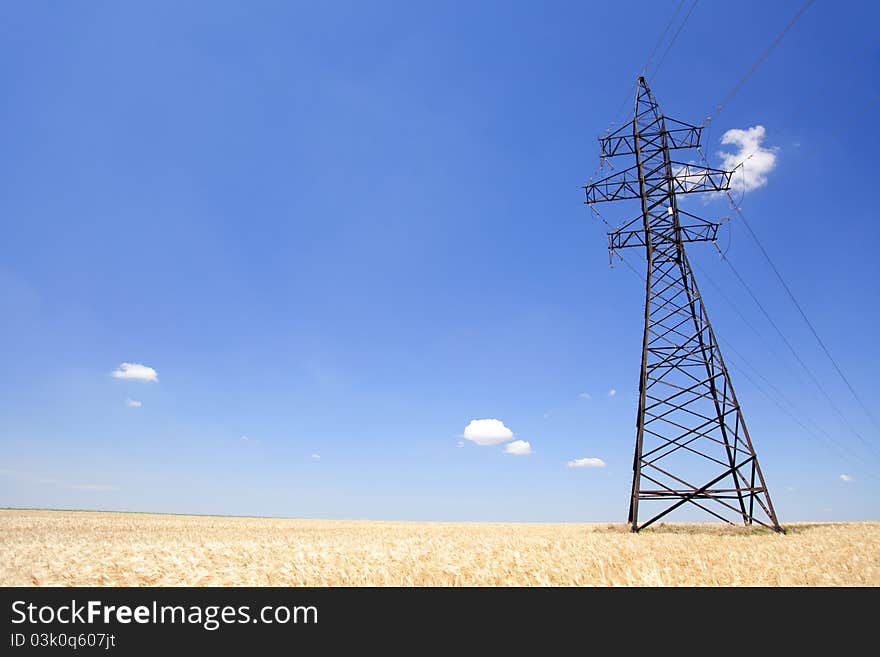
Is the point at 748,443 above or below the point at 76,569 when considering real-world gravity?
above

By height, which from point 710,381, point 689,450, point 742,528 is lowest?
point 742,528

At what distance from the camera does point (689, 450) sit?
1817 cm
